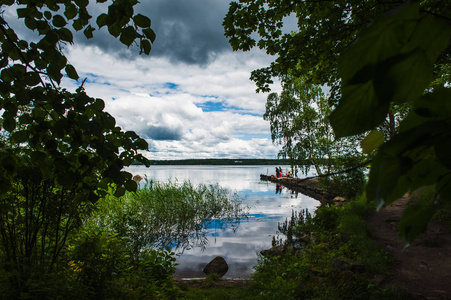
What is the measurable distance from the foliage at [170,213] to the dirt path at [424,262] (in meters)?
6.46

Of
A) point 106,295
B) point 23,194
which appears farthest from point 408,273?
point 23,194

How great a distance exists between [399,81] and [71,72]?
1.55 metres

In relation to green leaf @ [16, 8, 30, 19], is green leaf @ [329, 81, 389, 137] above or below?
below

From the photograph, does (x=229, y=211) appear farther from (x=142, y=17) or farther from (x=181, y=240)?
(x=142, y=17)

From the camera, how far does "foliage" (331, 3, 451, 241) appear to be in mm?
262

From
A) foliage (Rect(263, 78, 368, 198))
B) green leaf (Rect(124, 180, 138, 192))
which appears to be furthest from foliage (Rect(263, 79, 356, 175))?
green leaf (Rect(124, 180, 138, 192))

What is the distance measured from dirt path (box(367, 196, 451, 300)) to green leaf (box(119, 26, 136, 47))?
3.79 meters

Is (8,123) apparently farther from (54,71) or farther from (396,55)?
(396,55)

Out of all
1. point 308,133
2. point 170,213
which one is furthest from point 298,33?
point 308,133

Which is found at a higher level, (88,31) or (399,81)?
(88,31)

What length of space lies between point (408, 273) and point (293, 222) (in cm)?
826

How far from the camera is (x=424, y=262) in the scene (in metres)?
5.03

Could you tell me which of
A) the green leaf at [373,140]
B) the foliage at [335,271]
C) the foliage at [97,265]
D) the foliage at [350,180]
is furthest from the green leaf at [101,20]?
the foliage at [350,180]

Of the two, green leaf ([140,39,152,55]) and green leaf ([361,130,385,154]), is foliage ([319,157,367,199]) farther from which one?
green leaf ([361,130,385,154])
